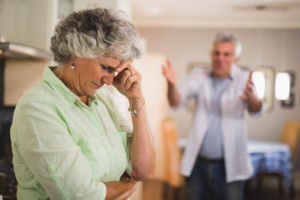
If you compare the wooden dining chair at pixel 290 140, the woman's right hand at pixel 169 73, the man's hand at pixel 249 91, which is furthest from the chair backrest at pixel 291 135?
the woman's right hand at pixel 169 73

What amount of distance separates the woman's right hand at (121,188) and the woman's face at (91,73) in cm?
28

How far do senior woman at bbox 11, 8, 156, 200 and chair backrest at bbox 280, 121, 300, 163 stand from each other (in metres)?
3.48

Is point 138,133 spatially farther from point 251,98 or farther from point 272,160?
point 272,160

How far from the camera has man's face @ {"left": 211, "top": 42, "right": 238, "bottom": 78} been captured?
1828 mm

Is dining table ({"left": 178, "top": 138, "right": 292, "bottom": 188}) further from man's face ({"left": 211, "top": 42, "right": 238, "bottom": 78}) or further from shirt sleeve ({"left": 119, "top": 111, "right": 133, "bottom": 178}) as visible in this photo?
shirt sleeve ({"left": 119, "top": 111, "right": 133, "bottom": 178})

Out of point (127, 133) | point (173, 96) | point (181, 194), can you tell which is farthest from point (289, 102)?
point (127, 133)

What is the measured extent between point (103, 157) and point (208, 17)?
12.5ft

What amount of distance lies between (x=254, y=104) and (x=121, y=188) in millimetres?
1172

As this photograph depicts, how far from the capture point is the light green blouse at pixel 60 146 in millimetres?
682

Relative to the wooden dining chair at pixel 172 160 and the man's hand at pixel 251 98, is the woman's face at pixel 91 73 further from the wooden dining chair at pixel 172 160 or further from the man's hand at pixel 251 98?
the wooden dining chair at pixel 172 160

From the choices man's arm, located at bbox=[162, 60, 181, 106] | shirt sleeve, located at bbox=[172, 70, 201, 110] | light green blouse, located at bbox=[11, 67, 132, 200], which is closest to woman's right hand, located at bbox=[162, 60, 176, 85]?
man's arm, located at bbox=[162, 60, 181, 106]

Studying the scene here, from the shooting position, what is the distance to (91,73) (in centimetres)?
78

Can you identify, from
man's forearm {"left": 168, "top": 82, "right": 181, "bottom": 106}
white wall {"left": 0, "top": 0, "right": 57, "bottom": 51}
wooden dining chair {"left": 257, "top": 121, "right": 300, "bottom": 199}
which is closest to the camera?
white wall {"left": 0, "top": 0, "right": 57, "bottom": 51}

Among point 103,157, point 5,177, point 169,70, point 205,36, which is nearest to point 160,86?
point 205,36
